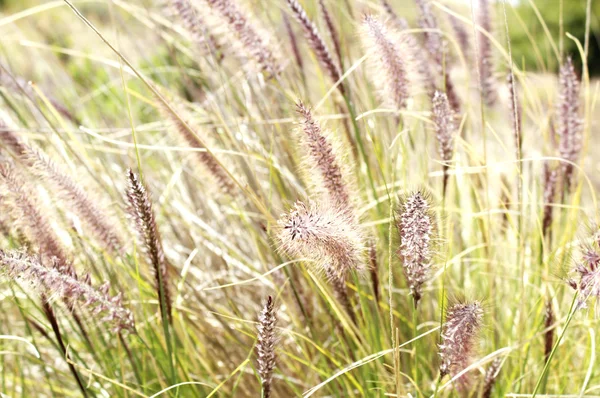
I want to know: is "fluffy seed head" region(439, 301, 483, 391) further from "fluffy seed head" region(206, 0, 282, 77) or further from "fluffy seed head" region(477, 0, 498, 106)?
"fluffy seed head" region(477, 0, 498, 106)

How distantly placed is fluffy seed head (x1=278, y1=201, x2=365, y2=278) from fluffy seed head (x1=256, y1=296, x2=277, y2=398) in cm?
9

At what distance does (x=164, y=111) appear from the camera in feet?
3.57

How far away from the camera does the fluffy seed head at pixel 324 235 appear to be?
77 centimetres

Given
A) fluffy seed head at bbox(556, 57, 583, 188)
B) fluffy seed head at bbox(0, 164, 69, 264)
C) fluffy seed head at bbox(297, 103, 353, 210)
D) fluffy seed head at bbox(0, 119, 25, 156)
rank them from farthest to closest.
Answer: fluffy seed head at bbox(556, 57, 583, 188) → fluffy seed head at bbox(0, 119, 25, 156) → fluffy seed head at bbox(0, 164, 69, 264) → fluffy seed head at bbox(297, 103, 353, 210)

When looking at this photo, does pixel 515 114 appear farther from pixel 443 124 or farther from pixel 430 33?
→ pixel 430 33

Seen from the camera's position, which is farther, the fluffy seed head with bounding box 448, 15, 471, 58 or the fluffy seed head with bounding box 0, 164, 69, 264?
the fluffy seed head with bounding box 448, 15, 471, 58

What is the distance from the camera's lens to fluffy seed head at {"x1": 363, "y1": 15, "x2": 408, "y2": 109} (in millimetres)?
1050

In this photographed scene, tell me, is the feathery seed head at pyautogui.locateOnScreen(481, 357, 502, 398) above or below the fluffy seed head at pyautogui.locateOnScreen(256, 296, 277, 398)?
below

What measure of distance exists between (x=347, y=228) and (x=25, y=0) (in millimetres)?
10339

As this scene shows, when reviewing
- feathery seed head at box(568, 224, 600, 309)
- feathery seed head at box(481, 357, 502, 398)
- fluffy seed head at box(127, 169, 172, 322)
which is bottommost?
feathery seed head at box(481, 357, 502, 398)

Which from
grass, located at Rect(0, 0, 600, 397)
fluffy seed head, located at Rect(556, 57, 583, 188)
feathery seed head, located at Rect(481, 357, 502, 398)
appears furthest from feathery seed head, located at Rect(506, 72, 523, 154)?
feathery seed head, located at Rect(481, 357, 502, 398)

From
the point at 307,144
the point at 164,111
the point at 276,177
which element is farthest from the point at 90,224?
the point at 276,177

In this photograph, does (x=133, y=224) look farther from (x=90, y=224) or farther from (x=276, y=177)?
(x=276, y=177)

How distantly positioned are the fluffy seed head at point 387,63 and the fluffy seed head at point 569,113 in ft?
1.24
